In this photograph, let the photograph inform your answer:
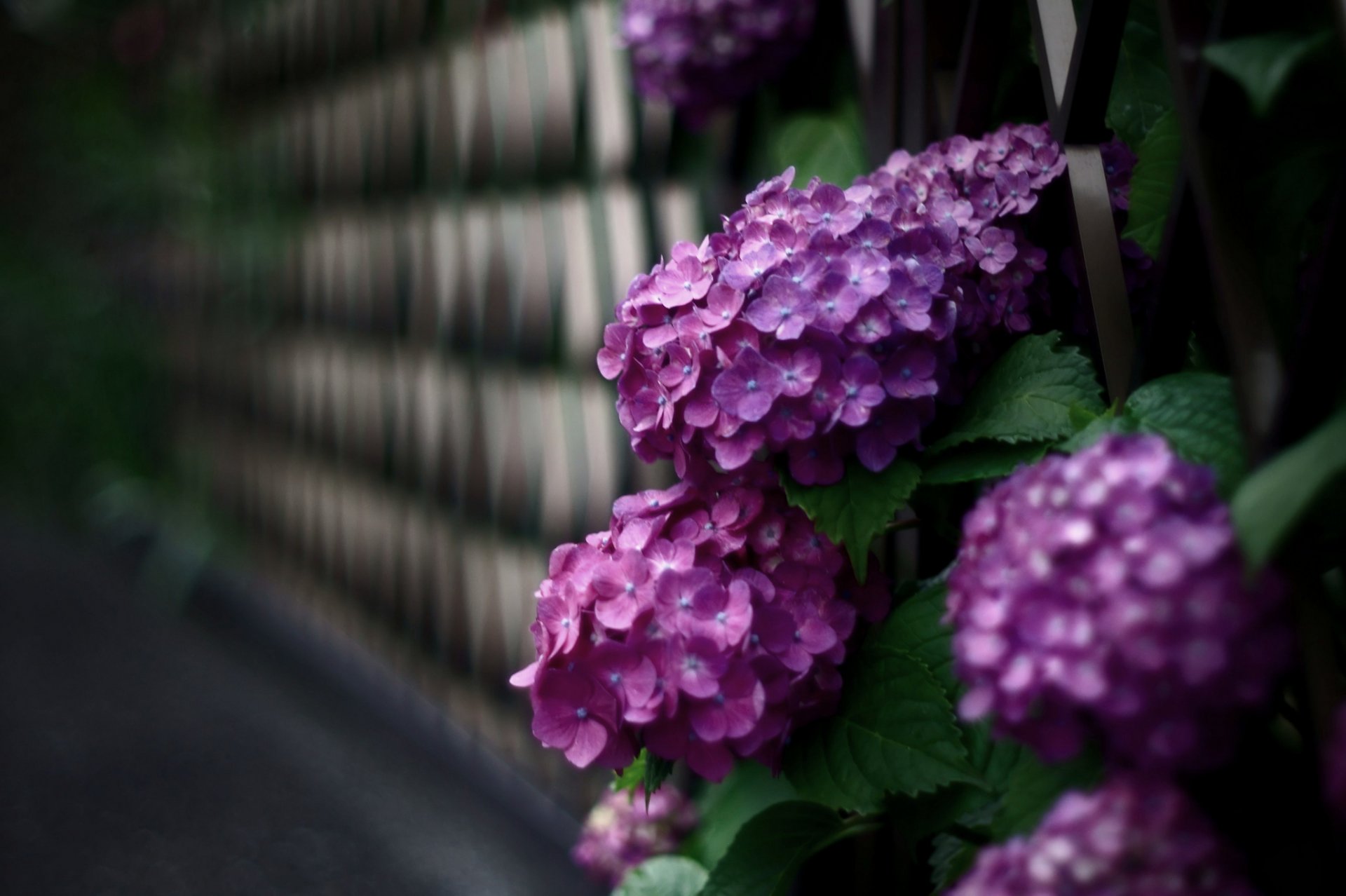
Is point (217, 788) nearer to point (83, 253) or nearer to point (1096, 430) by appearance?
point (1096, 430)

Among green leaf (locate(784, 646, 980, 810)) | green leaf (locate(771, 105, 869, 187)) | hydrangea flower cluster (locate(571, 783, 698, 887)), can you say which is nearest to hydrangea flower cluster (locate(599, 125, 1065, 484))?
green leaf (locate(784, 646, 980, 810))

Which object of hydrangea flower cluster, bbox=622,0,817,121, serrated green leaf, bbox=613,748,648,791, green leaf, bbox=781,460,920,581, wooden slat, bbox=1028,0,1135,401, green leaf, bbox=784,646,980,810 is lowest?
serrated green leaf, bbox=613,748,648,791

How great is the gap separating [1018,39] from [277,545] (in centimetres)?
221

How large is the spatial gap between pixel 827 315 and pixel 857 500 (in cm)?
10

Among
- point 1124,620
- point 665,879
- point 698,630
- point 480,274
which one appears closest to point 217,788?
point 480,274

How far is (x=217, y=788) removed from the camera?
6.07 ft

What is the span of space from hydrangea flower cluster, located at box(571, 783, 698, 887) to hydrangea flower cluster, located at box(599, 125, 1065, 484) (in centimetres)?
55

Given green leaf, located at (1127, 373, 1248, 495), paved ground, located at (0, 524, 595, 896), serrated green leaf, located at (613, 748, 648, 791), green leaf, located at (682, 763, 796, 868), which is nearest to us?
green leaf, located at (1127, 373, 1248, 495)

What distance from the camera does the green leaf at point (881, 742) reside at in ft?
1.73

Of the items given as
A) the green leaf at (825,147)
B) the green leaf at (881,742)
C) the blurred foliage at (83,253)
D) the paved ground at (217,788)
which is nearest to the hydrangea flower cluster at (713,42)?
the green leaf at (825,147)

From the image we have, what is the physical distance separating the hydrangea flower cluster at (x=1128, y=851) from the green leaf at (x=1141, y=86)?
0.42m

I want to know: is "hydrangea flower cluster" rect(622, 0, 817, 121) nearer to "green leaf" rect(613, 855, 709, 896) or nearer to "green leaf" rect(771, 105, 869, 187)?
"green leaf" rect(771, 105, 869, 187)

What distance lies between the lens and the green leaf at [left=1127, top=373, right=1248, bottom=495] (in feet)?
1.49

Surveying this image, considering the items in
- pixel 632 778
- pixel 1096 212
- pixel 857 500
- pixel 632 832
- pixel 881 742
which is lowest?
pixel 632 832
